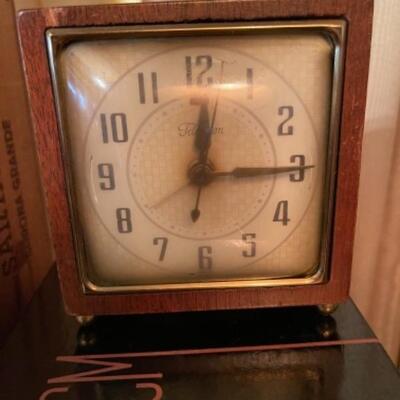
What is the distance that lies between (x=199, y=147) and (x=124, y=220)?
0.16 meters

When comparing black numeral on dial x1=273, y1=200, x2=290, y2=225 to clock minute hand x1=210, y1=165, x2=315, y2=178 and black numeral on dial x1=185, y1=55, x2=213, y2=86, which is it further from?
black numeral on dial x1=185, y1=55, x2=213, y2=86

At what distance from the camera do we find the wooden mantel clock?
54 cm

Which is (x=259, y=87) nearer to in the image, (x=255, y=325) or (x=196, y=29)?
(x=196, y=29)

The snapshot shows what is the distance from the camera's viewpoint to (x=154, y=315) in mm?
724

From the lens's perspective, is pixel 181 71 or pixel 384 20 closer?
pixel 181 71

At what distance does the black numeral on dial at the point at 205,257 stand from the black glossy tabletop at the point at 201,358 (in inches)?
3.9

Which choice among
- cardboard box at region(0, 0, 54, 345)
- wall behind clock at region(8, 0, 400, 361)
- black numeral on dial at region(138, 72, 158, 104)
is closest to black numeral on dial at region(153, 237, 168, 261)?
black numeral on dial at region(138, 72, 158, 104)

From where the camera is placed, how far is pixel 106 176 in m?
0.61

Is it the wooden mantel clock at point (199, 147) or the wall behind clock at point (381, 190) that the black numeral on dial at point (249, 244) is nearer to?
the wooden mantel clock at point (199, 147)

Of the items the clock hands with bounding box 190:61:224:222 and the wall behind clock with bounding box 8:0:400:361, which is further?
the wall behind clock with bounding box 8:0:400:361

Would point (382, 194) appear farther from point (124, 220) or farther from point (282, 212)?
point (124, 220)

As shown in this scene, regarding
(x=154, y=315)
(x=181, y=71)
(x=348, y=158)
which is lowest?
(x=154, y=315)

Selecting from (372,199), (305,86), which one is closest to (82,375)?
(305,86)

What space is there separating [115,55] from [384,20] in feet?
1.89
